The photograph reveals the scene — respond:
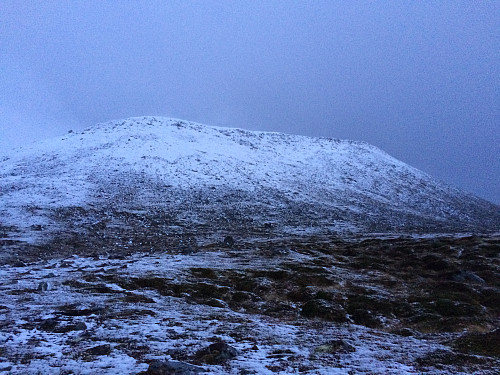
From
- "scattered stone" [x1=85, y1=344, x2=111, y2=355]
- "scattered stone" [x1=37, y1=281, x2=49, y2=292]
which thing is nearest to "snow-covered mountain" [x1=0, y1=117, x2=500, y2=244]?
"scattered stone" [x1=37, y1=281, x2=49, y2=292]

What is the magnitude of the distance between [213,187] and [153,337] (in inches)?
2034

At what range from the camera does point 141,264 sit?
2402 cm

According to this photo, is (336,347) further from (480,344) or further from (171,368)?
(171,368)

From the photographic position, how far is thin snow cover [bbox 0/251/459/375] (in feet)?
30.6

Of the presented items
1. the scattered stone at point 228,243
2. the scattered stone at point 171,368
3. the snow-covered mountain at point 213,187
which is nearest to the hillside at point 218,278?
the scattered stone at point 171,368

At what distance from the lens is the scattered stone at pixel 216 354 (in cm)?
955

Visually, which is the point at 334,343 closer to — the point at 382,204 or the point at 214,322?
the point at 214,322

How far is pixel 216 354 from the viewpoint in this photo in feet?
32.4

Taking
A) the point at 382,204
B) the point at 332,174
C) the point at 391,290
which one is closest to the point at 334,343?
the point at 391,290

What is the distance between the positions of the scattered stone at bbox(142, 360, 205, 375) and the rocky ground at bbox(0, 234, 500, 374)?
0.13 ft

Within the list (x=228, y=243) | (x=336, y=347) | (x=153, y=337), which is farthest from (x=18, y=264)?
(x=336, y=347)

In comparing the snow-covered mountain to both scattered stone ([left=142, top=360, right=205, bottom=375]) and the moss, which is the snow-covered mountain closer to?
scattered stone ([left=142, top=360, right=205, bottom=375])

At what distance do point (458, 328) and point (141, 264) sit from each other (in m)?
19.3

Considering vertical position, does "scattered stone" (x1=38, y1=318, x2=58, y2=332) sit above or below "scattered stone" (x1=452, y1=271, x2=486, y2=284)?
below
